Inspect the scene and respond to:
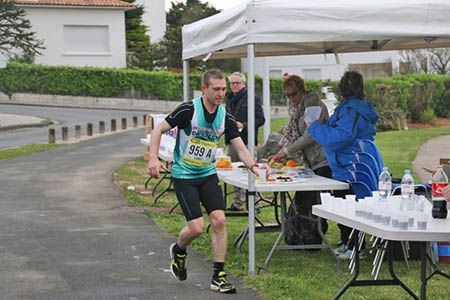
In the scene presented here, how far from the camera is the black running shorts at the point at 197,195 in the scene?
24.1ft

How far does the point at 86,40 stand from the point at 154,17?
17.2 m

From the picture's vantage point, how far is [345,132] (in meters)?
8.34

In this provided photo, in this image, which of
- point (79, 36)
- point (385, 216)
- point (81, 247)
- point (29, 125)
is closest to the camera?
point (385, 216)

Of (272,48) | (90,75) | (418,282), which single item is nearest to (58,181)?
(272,48)

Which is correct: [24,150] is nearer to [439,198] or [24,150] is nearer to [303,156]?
[303,156]

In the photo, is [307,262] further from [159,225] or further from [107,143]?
[107,143]

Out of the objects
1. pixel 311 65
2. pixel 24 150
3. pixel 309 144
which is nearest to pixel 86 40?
pixel 311 65

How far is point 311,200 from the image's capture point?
910 cm

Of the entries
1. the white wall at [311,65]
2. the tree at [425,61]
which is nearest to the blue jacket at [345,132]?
the tree at [425,61]

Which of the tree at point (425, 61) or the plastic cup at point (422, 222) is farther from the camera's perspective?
the tree at point (425, 61)

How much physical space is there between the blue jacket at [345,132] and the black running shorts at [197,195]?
1540mm

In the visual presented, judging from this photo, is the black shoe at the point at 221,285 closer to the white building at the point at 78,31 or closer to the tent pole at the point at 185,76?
the tent pole at the point at 185,76

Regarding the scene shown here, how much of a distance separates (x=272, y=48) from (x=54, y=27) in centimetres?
5282

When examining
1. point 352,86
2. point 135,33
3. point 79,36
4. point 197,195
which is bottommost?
point 197,195
